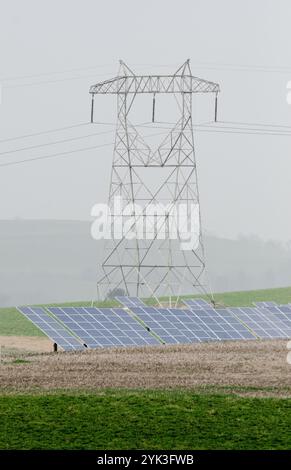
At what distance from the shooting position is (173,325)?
6306 cm

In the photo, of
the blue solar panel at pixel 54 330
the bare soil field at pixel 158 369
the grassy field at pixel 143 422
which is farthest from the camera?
the blue solar panel at pixel 54 330

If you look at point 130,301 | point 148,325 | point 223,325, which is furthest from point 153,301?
point 148,325

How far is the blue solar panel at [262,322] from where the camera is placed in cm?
6806

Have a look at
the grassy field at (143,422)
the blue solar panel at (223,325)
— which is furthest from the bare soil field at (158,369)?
the blue solar panel at (223,325)

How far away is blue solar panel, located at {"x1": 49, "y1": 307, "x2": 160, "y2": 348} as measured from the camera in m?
57.6

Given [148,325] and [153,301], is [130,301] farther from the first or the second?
[153,301]

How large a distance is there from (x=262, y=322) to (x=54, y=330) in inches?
649

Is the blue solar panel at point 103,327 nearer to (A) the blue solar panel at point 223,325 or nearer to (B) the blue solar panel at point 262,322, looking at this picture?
(A) the blue solar panel at point 223,325

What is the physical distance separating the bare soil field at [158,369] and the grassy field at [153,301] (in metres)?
28.8

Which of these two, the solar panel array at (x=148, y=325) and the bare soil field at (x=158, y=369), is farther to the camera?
the solar panel array at (x=148, y=325)

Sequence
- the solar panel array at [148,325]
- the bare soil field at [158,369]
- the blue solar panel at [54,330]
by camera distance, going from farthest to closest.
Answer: the solar panel array at [148,325] → the blue solar panel at [54,330] → the bare soil field at [158,369]
